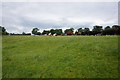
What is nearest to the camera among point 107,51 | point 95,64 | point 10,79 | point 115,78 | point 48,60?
point 115,78

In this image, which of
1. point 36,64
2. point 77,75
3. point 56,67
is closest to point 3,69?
point 36,64

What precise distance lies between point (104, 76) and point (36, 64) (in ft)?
15.0

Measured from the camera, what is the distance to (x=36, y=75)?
500 centimetres

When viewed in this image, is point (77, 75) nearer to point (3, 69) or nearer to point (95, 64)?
point (95, 64)

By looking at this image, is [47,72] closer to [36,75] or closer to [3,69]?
[36,75]

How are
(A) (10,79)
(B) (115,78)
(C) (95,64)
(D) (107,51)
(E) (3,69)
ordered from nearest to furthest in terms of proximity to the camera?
(B) (115,78), (A) (10,79), (C) (95,64), (E) (3,69), (D) (107,51)

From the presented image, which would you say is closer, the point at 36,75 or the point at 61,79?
the point at 61,79

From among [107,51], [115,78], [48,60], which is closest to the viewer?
[115,78]

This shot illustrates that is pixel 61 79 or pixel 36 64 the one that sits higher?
pixel 36 64

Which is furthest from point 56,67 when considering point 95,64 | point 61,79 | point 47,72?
point 95,64

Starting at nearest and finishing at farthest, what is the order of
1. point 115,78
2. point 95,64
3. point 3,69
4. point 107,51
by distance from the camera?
point 115,78
point 95,64
point 3,69
point 107,51

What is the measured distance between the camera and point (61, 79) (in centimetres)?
461

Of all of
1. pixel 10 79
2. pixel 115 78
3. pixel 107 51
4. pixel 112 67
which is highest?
pixel 107 51

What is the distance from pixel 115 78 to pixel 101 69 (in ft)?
2.65
